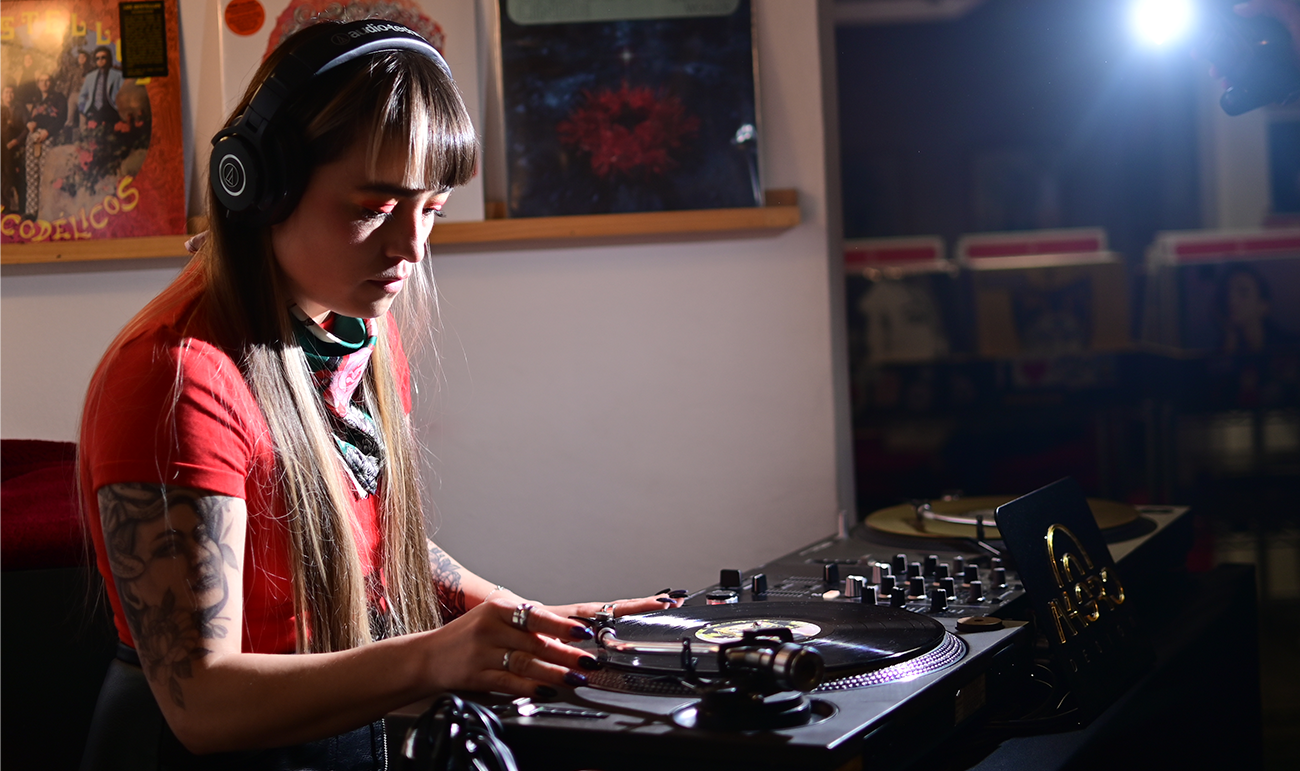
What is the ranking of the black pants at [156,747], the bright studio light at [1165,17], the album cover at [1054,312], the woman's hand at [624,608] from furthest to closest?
1. the album cover at [1054,312]
2. the bright studio light at [1165,17]
3. the woman's hand at [624,608]
4. the black pants at [156,747]

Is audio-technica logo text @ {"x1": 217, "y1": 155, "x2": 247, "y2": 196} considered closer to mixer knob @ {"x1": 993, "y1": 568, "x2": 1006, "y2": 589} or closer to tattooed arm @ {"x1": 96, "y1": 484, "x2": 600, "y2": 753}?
tattooed arm @ {"x1": 96, "y1": 484, "x2": 600, "y2": 753}

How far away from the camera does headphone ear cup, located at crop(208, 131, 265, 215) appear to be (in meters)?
0.83

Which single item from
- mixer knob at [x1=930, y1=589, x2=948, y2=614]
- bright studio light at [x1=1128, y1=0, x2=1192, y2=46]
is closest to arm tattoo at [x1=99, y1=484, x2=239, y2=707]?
mixer knob at [x1=930, y1=589, x2=948, y2=614]

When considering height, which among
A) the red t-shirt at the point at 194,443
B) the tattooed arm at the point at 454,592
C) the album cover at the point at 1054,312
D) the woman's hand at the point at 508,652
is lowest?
the tattooed arm at the point at 454,592

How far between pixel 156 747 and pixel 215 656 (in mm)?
167

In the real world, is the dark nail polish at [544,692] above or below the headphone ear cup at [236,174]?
below

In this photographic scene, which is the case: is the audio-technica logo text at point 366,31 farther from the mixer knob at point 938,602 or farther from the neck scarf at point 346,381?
the mixer knob at point 938,602

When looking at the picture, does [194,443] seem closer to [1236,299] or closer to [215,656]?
[215,656]

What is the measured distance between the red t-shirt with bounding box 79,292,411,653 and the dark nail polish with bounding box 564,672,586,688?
0.30 metres

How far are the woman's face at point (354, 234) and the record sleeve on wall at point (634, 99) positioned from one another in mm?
843

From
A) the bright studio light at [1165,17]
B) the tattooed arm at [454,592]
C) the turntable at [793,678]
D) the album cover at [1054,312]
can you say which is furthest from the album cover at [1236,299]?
the tattooed arm at [454,592]

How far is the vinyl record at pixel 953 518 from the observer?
1.28 meters

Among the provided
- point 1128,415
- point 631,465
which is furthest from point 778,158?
point 1128,415

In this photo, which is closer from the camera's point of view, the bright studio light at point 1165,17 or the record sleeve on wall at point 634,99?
the record sleeve on wall at point 634,99
